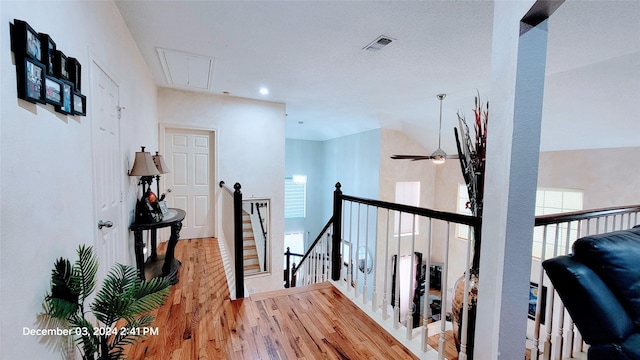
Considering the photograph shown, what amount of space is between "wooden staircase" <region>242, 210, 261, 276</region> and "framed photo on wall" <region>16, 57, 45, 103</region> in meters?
3.69

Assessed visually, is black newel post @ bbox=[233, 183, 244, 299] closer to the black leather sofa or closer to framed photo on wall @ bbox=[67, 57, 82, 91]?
framed photo on wall @ bbox=[67, 57, 82, 91]

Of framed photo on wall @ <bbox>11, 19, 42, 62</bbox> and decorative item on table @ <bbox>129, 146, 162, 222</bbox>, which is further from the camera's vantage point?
decorative item on table @ <bbox>129, 146, 162, 222</bbox>

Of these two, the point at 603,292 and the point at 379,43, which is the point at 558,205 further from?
the point at 379,43

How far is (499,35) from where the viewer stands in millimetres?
1215

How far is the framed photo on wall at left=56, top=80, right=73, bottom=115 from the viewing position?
124 centimetres

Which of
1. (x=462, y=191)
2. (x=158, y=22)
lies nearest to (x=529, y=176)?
(x=158, y=22)

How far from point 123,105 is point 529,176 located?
122 inches

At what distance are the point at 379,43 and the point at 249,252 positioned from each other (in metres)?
3.87

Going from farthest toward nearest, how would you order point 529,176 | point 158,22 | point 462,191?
point 462,191, point 158,22, point 529,176

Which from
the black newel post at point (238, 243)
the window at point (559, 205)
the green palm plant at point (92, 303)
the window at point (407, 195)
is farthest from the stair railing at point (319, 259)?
the window at point (407, 195)

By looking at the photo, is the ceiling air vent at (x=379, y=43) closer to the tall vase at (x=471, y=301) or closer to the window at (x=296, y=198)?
the tall vase at (x=471, y=301)

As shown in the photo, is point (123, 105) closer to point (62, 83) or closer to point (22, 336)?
point (62, 83)

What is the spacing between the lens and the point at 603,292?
124cm

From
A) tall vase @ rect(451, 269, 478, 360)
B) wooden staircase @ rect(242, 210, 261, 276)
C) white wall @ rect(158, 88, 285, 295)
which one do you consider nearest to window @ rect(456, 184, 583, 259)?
tall vase @ rect(451, 269, 478, 360)
